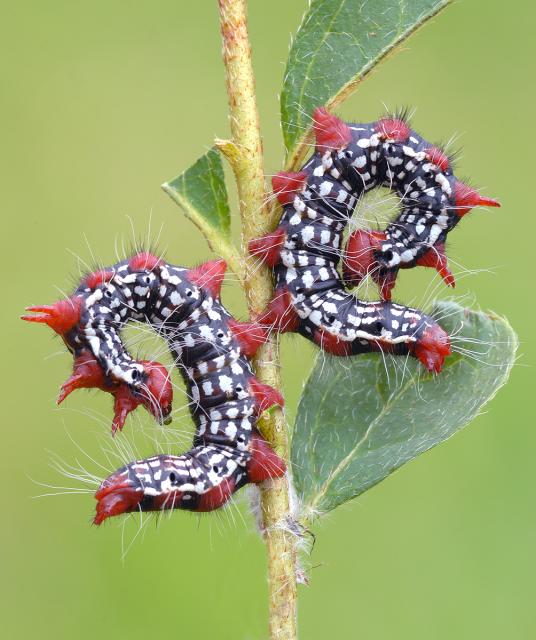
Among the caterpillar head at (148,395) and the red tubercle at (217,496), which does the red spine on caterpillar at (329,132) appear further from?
the red tubercle at (217,496)

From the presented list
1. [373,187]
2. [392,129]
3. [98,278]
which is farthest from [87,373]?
[392,129]

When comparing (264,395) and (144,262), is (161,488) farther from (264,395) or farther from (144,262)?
(144,262)

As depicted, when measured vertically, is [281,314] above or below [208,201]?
below

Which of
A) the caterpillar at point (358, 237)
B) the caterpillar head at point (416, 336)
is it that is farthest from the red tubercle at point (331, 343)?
the caterpillar head at point (416, 336)

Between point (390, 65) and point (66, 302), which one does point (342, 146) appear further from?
point (390, 65)

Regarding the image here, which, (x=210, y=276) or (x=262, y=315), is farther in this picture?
(x=210, y=276)

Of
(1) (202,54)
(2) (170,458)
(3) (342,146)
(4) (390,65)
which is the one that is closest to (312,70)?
(3) (342,146)
